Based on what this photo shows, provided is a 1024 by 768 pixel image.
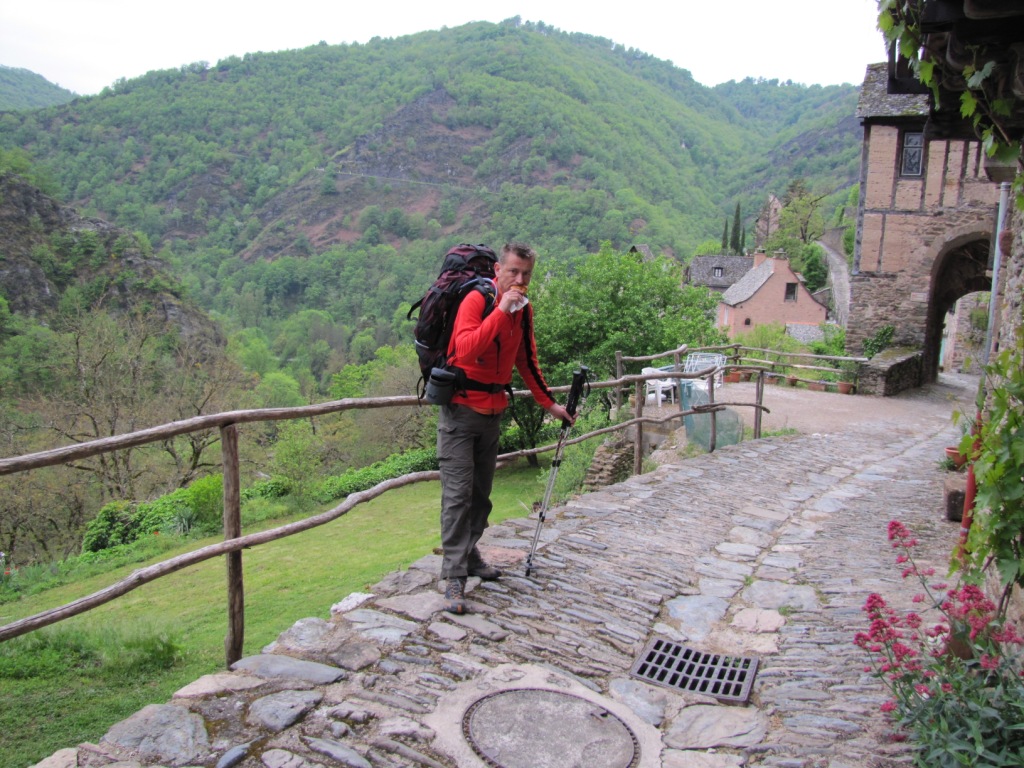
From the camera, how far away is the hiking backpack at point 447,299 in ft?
12.0

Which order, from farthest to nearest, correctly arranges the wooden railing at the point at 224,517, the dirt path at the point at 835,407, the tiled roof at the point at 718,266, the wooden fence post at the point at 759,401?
the tiled roof at the point at 718,266 < the dirt path at the point at 835,407 < the wooden fence post at the point at 759,401 < the wooden railing at the point at 224,517

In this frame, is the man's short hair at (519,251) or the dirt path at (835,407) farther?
the dirt path at (835,407)

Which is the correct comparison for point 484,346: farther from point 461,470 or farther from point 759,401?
point 759,401

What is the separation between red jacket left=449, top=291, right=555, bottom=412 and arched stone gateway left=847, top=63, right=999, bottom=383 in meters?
19.7

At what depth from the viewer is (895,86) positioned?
5934 mm

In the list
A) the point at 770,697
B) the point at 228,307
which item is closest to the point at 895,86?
the point at 770,697

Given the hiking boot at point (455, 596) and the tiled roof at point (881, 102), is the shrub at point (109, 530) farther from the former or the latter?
the tiled roof at point (881, 102)

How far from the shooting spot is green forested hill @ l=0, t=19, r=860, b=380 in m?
87.3

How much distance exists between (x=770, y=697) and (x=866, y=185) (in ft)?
67.9

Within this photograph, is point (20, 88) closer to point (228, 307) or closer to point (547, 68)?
point (228, 307)

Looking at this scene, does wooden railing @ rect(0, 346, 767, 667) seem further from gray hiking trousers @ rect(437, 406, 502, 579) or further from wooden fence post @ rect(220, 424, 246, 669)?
gray hiking trousers @ rect(437, 406, 502, 579)

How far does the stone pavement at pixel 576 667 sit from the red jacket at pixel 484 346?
115 centimetres

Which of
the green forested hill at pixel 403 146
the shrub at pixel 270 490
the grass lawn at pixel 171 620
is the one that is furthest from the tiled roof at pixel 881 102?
the green forested hill at pixel 403 146

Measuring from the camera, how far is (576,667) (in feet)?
11.1
